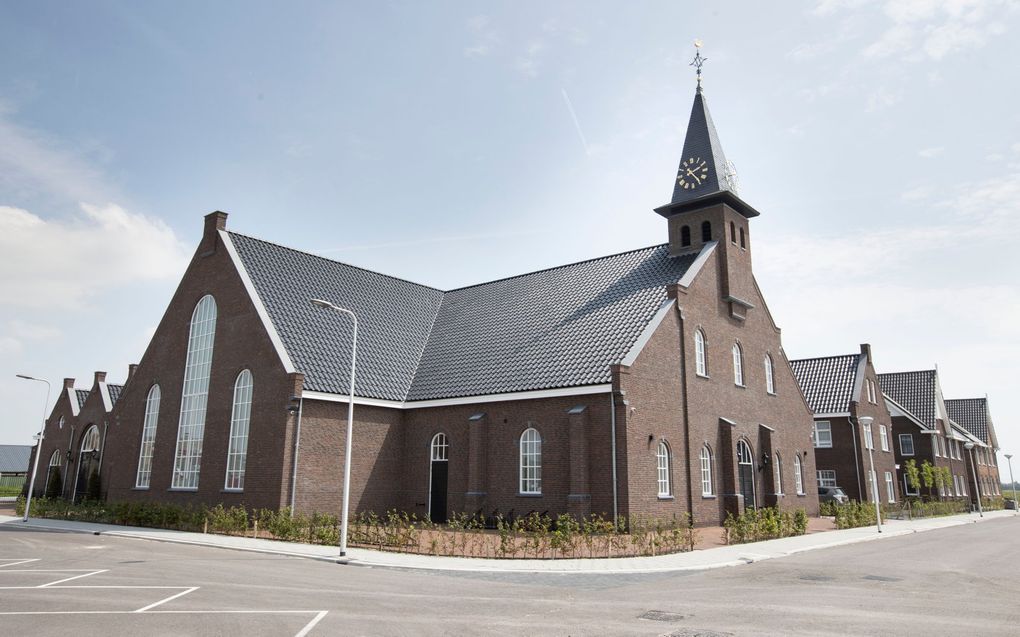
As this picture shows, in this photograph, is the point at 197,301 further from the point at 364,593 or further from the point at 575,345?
the point at 364,593

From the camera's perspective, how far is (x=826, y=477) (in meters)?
43.3

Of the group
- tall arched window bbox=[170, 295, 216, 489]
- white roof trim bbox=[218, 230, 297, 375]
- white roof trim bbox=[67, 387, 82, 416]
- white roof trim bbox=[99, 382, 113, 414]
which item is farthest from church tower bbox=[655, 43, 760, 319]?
white roof trim bbox=[67, 387, 82, 416]

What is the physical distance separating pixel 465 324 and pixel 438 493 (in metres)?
8.73

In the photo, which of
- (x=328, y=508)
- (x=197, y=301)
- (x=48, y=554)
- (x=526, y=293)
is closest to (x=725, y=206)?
(x=526, y=293)

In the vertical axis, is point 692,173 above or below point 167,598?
above

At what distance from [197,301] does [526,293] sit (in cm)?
1509

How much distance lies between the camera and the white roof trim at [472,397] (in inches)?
940

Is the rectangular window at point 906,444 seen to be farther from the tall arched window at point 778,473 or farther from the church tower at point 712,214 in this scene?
the church tower at point 712,214

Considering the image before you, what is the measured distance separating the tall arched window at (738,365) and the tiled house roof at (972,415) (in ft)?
168

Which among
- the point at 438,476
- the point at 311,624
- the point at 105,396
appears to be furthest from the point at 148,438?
the point at 311,624

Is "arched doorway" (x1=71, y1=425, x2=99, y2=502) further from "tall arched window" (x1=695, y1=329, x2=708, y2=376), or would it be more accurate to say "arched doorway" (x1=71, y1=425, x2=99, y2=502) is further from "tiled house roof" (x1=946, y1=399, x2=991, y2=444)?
"tiled house roof" (x1=946, y1=399, x2=991, y2=444)

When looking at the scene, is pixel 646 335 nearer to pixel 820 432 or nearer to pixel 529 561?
pixel 529 561

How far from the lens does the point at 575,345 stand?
26.3 m

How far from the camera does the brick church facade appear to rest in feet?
80.5
